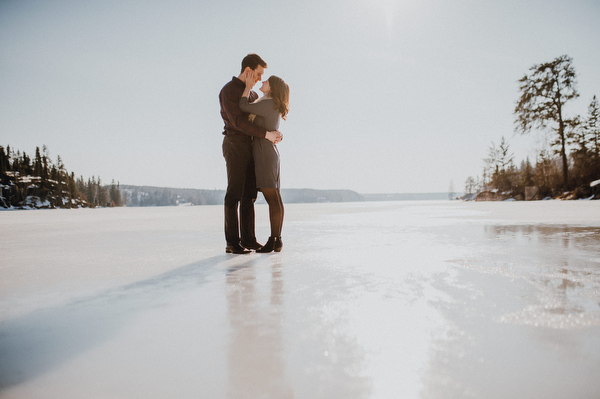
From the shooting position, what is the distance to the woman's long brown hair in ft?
9.16

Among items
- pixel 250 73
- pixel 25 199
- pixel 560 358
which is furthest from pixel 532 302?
pixel 25 199

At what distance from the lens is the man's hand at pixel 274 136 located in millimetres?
2717

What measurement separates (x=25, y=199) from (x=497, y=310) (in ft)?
226

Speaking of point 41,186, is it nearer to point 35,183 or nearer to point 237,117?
point 35,183

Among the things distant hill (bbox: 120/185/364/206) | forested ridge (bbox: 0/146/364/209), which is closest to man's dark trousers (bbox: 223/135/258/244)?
forested ridge (bbox: 0/146/364/209)

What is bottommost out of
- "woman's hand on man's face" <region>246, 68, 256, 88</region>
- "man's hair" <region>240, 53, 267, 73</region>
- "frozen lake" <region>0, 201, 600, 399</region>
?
"frozen lake" <region>0, 201, 600, 399</region>

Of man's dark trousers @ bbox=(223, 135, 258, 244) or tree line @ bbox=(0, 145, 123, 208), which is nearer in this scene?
man's dark trousers @ bbox=(223, 135, 258, 244)

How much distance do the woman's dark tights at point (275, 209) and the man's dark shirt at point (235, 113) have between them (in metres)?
0.46

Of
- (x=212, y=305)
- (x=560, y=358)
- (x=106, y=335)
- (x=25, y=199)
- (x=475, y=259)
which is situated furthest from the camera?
(x=25, y=199)

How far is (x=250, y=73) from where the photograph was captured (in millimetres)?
2785

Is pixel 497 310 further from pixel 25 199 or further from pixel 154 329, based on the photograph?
pixel 25 199

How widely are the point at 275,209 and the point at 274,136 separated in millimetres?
592

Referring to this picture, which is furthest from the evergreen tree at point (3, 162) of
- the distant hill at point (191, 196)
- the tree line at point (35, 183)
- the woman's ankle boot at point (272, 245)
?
the woman's ankle boot at point (272, 245)

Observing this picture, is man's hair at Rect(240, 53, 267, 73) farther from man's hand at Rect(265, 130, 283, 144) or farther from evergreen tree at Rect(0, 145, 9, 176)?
evergreen tree at Rect(0, 145, 9, 176)
